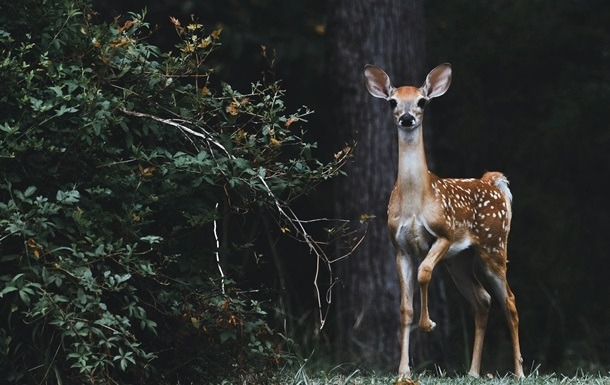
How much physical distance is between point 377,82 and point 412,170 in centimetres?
57

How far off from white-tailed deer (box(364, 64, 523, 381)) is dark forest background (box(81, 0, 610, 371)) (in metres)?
3.91

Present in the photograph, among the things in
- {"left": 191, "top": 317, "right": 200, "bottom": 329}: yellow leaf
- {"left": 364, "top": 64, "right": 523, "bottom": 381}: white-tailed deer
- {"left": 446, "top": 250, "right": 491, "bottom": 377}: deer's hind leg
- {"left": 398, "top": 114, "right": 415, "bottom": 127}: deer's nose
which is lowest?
{"left": 446, "top": 250, "right": 491, "bottom": 377}: deer's hind leg

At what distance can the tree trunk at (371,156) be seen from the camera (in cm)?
935

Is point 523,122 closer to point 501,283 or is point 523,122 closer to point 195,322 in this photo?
point 501,283

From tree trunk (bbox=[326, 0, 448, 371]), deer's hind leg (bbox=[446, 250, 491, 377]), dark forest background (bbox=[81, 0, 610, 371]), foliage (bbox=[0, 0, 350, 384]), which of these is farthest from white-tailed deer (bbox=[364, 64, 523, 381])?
dark forest background (bbox=[81, 0, 610, 371])

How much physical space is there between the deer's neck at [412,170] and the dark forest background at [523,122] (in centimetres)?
444

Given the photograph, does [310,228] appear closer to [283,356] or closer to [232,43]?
[232,43]

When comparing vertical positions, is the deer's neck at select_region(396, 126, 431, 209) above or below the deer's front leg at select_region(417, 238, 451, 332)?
above

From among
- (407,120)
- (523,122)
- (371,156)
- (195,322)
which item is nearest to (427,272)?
(407,120)

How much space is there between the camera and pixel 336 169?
22.2 ft

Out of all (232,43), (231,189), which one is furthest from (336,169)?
(232,43)

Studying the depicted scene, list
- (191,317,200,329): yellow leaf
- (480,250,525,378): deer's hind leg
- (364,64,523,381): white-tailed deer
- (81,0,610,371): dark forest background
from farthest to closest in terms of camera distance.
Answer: (81,0,610,371): dark forest background, (480,250,525,378): deer's hind leg, (364,64,523,381): white-tailed deer, (191,317,200,329): yellow leaf

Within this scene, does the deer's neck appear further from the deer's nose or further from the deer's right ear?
the deer's right ear

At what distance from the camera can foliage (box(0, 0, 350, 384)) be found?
620cm
